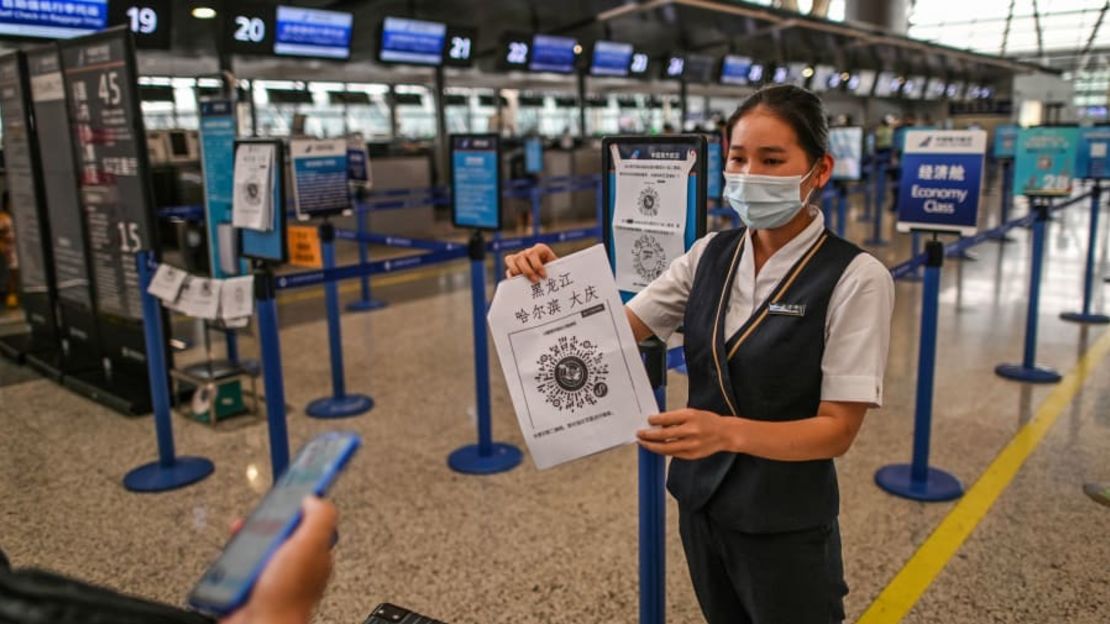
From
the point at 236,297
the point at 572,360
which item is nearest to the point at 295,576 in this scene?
the point at 572,360

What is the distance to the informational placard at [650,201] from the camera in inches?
88.0

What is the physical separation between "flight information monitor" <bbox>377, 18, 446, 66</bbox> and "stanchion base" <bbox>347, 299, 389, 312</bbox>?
4451 millimetres

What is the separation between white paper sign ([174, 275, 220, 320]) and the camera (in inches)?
145

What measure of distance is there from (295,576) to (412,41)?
11.4 meters

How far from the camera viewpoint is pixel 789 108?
140 centimetres

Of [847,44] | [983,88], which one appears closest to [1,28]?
[847,44]

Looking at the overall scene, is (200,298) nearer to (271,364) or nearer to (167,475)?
(271,364)

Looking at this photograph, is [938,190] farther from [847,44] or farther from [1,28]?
[847,44]

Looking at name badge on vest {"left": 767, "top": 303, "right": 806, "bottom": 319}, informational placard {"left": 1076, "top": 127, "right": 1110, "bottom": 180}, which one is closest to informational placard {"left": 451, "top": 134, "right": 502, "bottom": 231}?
name badge on vest {"left": 767, "top": 303, "right": 806, "bottom": 319}

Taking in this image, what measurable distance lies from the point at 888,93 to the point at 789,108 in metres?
27.2

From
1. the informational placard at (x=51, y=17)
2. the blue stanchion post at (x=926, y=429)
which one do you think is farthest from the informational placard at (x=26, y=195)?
the blue stanchion post at (x=926, y=429)

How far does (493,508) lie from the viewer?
3.54m

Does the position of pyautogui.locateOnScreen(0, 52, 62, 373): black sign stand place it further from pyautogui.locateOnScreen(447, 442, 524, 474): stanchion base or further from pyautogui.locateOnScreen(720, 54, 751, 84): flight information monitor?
pyautogui.locateOnScreen(720, 54, 751, 84): flight information monitor

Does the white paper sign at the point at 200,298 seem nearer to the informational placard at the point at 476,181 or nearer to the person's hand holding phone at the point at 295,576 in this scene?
the informational placard at the point at 476,181
